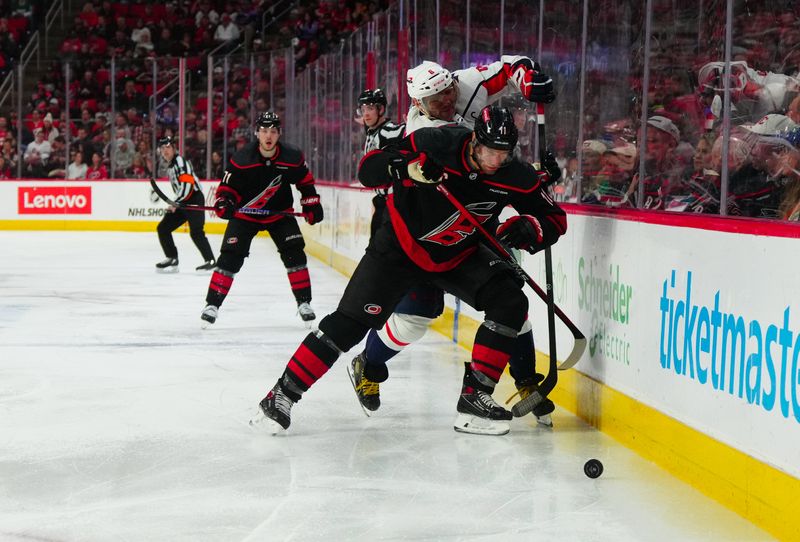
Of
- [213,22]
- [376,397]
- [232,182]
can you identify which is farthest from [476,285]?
[213,22]

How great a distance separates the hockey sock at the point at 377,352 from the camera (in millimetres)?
4117

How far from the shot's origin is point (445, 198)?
3684 millimetres

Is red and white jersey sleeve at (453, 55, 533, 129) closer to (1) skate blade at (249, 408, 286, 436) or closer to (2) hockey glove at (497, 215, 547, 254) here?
(2) hockey glove at (497, 215, 547, 254)

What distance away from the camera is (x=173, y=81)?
50.1ft

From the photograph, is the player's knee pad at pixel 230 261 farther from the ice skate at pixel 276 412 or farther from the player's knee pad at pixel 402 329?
the ice skate at pixel 276 412

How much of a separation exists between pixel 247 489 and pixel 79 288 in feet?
19.1

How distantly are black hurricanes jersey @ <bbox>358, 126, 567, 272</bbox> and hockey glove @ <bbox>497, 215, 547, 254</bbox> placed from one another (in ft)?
0.12

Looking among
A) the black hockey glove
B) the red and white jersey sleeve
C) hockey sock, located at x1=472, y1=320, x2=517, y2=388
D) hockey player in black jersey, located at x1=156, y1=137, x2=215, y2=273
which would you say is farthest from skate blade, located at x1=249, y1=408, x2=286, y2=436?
hockey player in black jersey, located at x1=156, y1=137, x2=215, y2=273

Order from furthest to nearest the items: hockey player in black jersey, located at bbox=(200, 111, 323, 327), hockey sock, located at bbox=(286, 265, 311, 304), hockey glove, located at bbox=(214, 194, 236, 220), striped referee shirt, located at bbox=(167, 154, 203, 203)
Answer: striped referee shirt, located at bbox=(167, 154, 203, 203), hockey sock, located at bbox=(286, 265, 311, 304), hockey player in black jersey, located at bbox=(200, 111, 323, 327), hockey glove, located at bbox=(214, 194, 236, 220)

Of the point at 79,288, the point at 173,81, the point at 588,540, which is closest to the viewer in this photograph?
the point at 588,540

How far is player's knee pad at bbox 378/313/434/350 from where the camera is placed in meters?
4.05

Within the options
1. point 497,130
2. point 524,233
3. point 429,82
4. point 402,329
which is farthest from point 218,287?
point 497,130

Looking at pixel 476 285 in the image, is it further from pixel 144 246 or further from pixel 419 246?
pixel 144 246

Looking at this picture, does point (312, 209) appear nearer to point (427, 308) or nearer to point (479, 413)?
point (427, 308)
